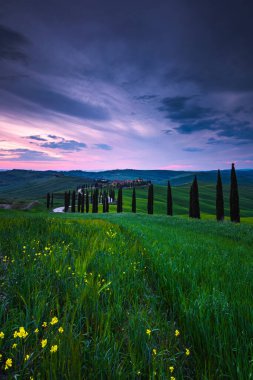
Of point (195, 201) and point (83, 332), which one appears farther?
point (195, 201)

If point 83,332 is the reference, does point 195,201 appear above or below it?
below

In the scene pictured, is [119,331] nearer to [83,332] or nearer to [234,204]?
[83,332]

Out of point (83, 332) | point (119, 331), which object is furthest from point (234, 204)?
point (83, 332)

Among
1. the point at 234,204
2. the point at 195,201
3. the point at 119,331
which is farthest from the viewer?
the point at 195,201

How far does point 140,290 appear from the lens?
3557 millimetres

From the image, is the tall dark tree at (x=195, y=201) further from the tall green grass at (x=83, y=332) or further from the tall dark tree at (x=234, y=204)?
the tall green grass at (x=83, y=332)

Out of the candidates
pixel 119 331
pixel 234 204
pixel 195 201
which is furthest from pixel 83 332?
pixel 195 201

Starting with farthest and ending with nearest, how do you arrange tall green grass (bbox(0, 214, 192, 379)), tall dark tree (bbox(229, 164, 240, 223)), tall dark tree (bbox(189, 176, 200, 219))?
tall dark tree (bbox(189, 176, 200, 219)) < tall dark tree (bbox(229, 164, 240, 223)) < tall green grass (bbox(0, 214, 192, 379))

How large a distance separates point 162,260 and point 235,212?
4700 centimetres

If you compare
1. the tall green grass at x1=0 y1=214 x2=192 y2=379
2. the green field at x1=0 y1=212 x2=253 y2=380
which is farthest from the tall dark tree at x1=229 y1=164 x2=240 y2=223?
the tall green grass at x1=0 y1=214 x2=192 y2=379

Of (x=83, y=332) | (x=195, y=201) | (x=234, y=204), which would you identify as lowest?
(x=195, y=201)

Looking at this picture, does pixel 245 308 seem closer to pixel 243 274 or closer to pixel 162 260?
pixel 243 274

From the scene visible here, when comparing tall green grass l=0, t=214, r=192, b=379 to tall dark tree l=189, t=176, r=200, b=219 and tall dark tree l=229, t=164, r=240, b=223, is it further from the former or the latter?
tall dark tree l=189, t=176, r=200, b=219

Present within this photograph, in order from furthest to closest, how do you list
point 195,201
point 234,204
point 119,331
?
point 195,201, point 234,204, point 119,331
